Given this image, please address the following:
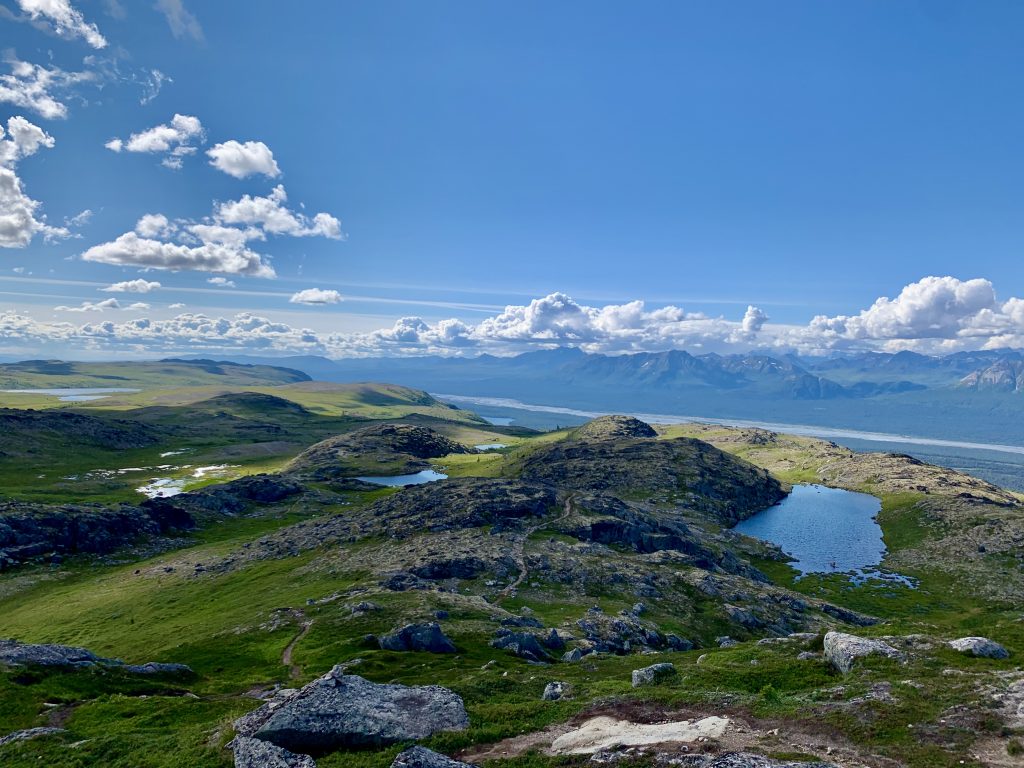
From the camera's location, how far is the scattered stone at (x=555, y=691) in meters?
39.6

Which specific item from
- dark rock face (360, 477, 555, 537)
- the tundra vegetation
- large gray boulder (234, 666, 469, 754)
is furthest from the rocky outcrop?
dark rock face (360, 477, 555, 537)

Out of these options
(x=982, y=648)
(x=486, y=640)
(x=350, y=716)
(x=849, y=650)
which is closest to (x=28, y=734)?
(x=350, y=716)

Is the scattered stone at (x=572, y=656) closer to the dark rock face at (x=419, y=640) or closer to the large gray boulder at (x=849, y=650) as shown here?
the dark rock face at (x=419, y=640)

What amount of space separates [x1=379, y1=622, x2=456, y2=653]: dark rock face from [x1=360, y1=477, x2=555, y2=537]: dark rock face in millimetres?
59866

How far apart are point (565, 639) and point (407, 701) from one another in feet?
111

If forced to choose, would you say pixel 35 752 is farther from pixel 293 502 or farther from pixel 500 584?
pixel 293 502

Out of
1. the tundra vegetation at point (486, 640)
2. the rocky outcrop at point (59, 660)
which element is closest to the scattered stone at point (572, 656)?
the tundra vegetation at point (486, 640)

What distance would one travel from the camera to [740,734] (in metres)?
29.5

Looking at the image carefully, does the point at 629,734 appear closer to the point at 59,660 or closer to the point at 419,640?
the point at 419,640

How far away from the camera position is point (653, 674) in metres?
41.6

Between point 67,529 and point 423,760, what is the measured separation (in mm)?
146858

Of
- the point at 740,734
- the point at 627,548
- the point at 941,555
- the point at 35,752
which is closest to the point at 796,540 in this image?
the point at 941,555

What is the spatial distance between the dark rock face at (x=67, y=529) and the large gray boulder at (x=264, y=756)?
127 m

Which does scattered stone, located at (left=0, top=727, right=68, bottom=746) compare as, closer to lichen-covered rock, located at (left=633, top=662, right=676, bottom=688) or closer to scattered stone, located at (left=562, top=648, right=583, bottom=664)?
lichen-covered rock, located at (left=633, top=662, right=676, bottom=688)
